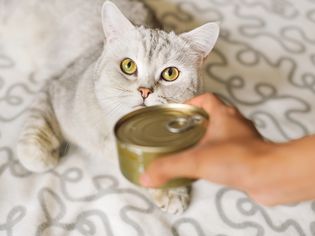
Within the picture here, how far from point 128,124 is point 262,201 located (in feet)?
0.81

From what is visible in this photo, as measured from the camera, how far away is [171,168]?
713mm

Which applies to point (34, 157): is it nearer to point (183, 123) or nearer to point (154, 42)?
point (154, 42)

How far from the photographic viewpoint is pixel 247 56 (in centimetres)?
160

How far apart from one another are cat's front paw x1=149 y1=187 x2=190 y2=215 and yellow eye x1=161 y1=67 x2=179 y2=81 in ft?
0.89

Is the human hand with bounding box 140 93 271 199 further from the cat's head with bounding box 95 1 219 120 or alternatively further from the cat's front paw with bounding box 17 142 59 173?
the cat's front paw with bounding box 17 142 59 173

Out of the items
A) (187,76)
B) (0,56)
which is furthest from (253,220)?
(0,56)

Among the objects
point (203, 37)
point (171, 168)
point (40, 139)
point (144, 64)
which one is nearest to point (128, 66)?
point (144, 64)

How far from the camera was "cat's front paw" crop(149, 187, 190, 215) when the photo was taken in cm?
116

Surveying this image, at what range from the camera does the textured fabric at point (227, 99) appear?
44.9 inches

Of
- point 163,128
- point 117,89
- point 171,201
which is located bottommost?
point 171,201

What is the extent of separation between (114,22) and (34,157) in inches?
15.3

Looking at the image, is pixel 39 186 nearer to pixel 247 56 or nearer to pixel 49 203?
pixel 49 203

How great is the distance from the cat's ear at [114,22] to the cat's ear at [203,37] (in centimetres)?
14

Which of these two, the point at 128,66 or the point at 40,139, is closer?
the point at 128,66
